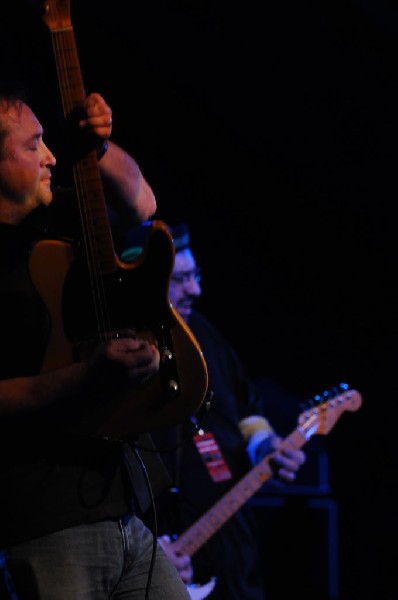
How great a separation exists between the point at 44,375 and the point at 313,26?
3.25 meters

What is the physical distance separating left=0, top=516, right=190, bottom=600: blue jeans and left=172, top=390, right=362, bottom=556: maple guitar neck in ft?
7.01

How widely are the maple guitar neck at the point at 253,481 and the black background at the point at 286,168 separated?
1.86 feet

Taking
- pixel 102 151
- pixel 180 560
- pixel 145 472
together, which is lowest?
pixel 180 560

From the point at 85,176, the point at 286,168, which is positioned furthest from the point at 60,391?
the point at 286,168

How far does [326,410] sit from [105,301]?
306 cm

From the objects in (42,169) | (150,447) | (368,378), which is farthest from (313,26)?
(150,447)

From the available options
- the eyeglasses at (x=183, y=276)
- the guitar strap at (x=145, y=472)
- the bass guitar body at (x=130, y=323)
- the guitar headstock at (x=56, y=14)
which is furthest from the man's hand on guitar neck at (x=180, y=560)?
the guitar headstock at (x=56, y=14)

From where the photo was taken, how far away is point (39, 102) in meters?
4.17

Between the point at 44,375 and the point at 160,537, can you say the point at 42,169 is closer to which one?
the point at 44,375

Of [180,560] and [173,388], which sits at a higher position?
[173,388]

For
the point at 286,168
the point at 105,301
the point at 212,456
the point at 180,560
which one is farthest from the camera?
the point at 286,168

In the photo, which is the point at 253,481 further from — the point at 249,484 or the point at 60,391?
the point at 60,391

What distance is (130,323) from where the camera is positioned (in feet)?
6.23

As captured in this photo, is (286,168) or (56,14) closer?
(56,14)
